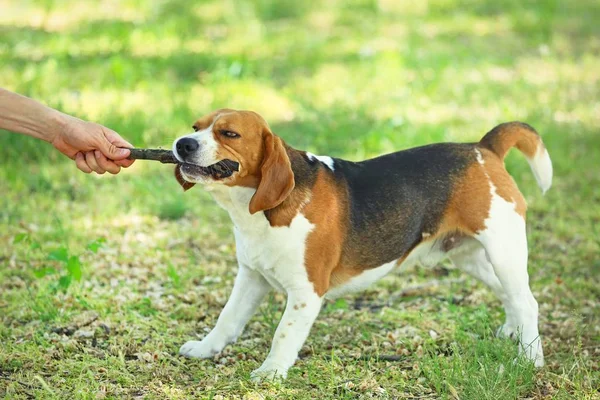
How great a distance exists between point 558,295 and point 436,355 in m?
1.50

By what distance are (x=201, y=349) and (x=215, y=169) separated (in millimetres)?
1088

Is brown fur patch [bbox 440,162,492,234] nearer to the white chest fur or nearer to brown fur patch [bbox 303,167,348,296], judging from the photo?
brown fur patch [bbox 303,167,348,296]

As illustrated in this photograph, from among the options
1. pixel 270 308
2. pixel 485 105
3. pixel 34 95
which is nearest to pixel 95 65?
pixel 34 95

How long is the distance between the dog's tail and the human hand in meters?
2.00

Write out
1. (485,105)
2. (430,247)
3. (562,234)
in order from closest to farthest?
(430,247) → (562,234) → (485,105)

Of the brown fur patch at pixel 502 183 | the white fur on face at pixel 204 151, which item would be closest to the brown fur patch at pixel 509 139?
the brown fur patch at pixel 502 183

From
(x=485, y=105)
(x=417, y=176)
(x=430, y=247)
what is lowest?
(x=485, y=105)

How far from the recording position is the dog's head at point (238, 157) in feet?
14.3

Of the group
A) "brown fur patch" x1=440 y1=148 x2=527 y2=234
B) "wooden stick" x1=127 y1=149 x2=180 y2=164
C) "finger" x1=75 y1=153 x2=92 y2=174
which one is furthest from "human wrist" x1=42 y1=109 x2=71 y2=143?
"brown fur patch" x1=440 y1=148 x2=527 y2=234

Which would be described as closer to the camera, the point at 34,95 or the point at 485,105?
the point at 34,95

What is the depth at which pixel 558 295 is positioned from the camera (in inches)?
235

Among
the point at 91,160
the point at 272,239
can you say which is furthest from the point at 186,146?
the point at 91,160

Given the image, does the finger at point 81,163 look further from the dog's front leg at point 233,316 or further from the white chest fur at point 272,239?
the dog's front leg at point 233,316

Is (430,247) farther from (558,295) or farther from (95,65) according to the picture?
(95,65)
